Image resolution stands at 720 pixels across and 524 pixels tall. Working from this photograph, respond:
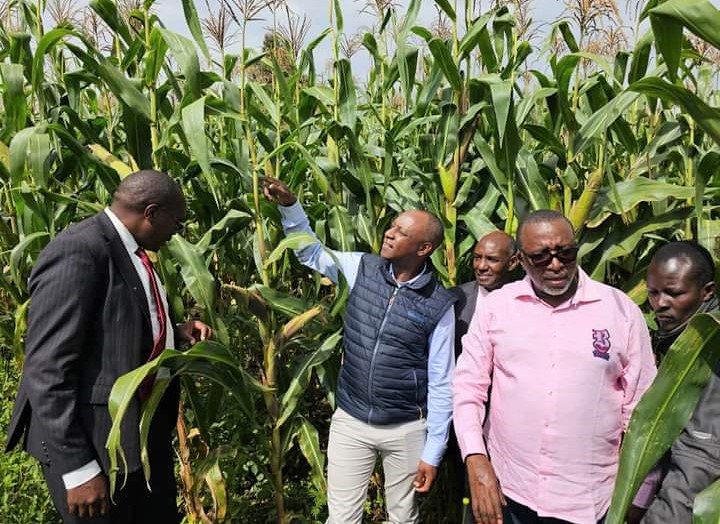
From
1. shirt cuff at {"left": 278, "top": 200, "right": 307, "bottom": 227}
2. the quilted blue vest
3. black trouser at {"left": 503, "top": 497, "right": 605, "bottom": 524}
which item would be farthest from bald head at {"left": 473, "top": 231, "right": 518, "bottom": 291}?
black trouser at {"left": 503, "top": 497, "right": 605, "bottom": 524}

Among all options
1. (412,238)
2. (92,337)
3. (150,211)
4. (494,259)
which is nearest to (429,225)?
(412,238)

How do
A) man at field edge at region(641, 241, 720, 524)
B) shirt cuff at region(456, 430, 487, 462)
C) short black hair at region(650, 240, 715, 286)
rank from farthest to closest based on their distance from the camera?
shirt cuff at region(456, 430, 487, 462) < short black hair at region(650, 240, 715, 286) < man at field edge at region(641, 241, 720, 524)

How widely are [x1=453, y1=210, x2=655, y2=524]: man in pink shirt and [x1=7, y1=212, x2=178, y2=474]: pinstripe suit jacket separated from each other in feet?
3.84

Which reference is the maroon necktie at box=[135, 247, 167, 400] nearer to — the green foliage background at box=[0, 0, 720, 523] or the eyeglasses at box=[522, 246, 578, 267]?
the green foliage background at box=[0, 0, 720, 523]

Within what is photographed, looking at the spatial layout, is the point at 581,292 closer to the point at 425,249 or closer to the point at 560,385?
the point at 560,385

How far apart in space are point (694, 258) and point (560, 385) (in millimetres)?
564

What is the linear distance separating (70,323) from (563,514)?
64.7 inches

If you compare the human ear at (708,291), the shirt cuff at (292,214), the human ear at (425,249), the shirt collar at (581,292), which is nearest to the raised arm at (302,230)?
the shirt cuff at (292,214)

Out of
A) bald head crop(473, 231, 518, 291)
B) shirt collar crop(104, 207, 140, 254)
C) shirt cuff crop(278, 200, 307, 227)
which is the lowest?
bald head crop(473, 231, 518, 291)

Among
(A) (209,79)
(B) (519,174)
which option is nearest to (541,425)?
(B) (519,174)

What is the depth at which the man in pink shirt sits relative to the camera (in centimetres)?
192

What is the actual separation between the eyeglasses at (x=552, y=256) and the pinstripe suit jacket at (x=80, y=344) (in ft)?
4.33

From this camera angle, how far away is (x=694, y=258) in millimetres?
1898

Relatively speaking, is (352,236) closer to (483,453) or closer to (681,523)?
(483,453)
